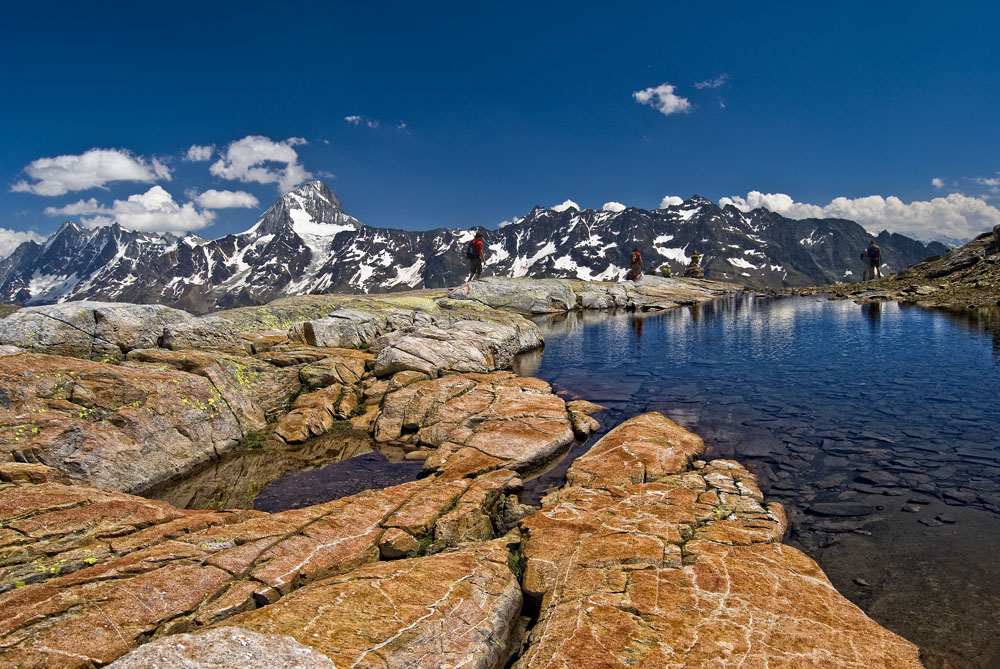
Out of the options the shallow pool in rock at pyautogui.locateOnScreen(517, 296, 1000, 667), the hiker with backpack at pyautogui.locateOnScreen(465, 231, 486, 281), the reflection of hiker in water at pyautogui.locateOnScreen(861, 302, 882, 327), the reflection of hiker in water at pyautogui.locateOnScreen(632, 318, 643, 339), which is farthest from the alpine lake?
the hiker with backpack at pyautogui.locateOnScreen(465, 231, 486, 281)

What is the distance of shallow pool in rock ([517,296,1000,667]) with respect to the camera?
889 centimetres

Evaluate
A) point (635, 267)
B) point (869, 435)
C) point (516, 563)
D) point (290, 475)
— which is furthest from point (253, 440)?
point (635, 267)

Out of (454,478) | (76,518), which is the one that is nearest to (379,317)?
(454,478)

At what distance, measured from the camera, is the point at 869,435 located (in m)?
16.1

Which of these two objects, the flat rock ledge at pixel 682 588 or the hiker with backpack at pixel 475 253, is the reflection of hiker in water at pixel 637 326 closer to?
the hiker with backpack at pixel 475 253

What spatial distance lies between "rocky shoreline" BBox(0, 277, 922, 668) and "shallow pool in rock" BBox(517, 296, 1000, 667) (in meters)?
1.50

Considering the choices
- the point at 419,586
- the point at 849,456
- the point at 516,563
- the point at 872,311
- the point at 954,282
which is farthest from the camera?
the point at 954,282

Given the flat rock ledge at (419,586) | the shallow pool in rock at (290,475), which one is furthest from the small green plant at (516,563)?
the shallow pool in rock at (290,475)

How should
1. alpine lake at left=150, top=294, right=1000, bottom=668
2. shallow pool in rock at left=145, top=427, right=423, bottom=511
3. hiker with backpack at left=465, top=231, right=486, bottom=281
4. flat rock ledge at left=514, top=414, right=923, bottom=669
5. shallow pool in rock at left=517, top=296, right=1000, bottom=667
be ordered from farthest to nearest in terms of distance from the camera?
hiker with backpack at left=465, top=231, right=486, bottom=281, shallow pool in rock at left=145, top=427, right=423, bottom=511, alpine lake at left=150, top=294, right=1000, bottom=668, shallow pool in rock at left=517, top=296, right=1000, bottom=667, flat rock ledge at left=514, top=414, right=923, bottom=669

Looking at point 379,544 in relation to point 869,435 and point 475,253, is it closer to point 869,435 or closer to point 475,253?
point 869,435

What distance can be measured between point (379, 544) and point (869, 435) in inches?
674

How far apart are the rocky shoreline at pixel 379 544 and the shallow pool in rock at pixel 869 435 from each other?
1.50 metres

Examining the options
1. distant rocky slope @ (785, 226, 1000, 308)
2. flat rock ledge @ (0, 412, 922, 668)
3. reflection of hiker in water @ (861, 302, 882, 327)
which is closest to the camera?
flat rock ledge @ (0, 412, 922, 668)

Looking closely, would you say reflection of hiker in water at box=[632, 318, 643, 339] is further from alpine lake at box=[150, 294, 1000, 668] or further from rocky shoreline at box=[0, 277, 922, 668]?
rocky shoreline at box=[0, 277, 922, 668]
